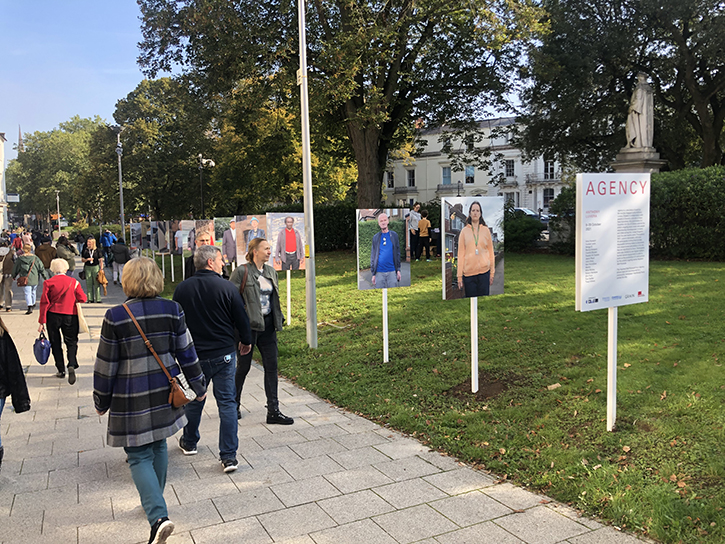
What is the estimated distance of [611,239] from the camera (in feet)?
16.9

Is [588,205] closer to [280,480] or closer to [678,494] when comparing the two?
[678,494]

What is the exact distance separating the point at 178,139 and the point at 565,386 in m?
46.9

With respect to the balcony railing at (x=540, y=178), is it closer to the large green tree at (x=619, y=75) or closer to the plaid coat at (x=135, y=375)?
the large green tree at (x=619, y=75)

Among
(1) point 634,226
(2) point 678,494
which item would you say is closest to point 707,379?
(1) point 634,226

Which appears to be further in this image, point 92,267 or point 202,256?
point 92,267

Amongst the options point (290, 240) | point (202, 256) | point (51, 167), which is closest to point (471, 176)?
point (51, 167)

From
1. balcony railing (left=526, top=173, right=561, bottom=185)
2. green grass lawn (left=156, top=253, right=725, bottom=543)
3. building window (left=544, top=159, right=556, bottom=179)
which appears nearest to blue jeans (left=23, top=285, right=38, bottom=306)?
green grass lawn (left=156, top=253, right=725, bottom=543)

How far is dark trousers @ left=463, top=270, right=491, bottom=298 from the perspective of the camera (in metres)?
6.97

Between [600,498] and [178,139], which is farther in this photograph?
[178,139]

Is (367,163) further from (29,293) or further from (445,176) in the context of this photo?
(445,176)

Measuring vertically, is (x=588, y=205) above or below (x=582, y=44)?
below

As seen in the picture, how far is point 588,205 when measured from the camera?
4.94 m

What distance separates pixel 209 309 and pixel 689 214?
614 inches

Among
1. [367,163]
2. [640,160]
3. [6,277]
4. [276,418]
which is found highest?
[367,163]
